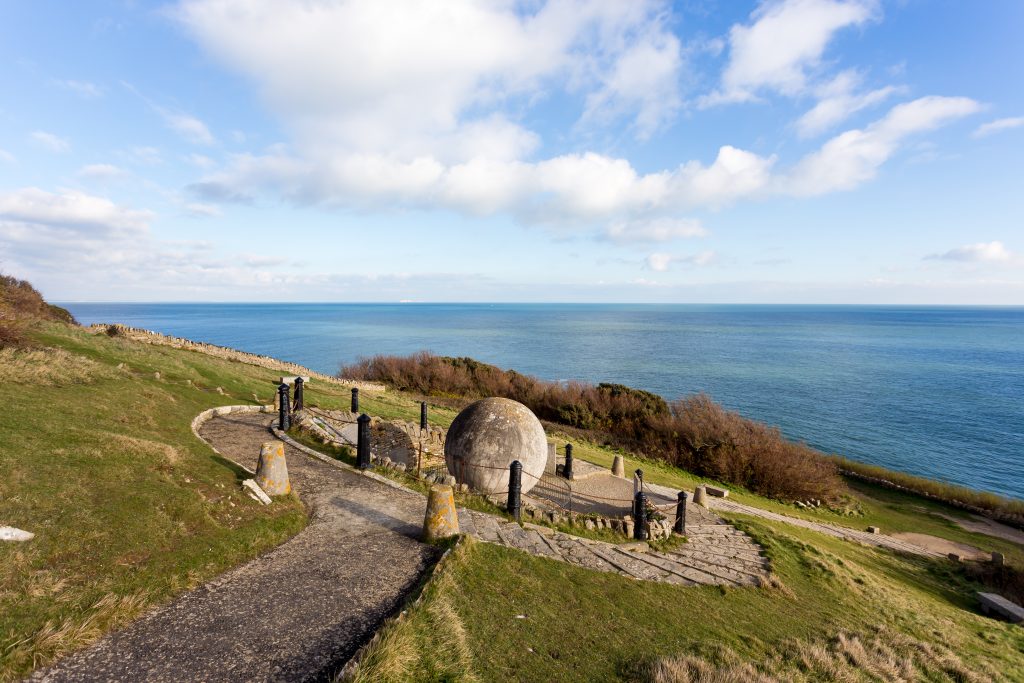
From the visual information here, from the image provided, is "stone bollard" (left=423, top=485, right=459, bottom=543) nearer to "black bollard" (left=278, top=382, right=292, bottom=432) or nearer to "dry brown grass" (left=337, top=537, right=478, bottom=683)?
"dry brown grass" (left=337, top=537, right=478, bottom=683)

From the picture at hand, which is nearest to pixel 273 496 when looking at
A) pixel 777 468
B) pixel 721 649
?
pixel 721 649

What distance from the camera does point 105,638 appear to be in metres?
5.25

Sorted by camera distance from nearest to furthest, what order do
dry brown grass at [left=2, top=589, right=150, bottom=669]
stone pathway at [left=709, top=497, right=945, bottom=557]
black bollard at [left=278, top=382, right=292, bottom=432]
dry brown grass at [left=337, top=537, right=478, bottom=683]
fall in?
dry brown grass at [left=2, top=589, right=150, bottom=669] → dry brown grass at [left=337, top=537, right=478, bottom=683] → black bollard at [left=278, top=382, right=292, bottom=432] → stone pathway at [left=709, top=497, right=945, bottom=557]

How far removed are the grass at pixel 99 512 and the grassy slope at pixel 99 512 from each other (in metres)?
0.02

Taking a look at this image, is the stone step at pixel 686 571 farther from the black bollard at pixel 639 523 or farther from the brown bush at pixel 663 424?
the brown bush at pixel 663 424

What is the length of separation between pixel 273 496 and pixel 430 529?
3.48m

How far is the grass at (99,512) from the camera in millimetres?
5398

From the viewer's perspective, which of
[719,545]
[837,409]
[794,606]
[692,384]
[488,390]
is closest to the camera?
[794,606]

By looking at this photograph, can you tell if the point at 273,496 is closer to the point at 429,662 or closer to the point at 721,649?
the point at 429,662

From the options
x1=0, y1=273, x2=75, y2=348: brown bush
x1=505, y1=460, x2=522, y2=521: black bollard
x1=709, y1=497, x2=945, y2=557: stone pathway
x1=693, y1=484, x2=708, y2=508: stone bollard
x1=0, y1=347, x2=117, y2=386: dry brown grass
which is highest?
x1=0, y1=273, x2=75, y2=348: brown bush

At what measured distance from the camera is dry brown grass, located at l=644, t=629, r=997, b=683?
587cm

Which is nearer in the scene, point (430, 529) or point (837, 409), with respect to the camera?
point (430, 529)

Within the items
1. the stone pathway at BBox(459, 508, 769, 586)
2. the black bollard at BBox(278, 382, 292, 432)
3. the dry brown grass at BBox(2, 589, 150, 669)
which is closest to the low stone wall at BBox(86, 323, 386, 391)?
the black bollard at BBox(278, 382, 292, 432)

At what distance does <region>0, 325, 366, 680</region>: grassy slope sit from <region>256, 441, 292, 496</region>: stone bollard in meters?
0.39
